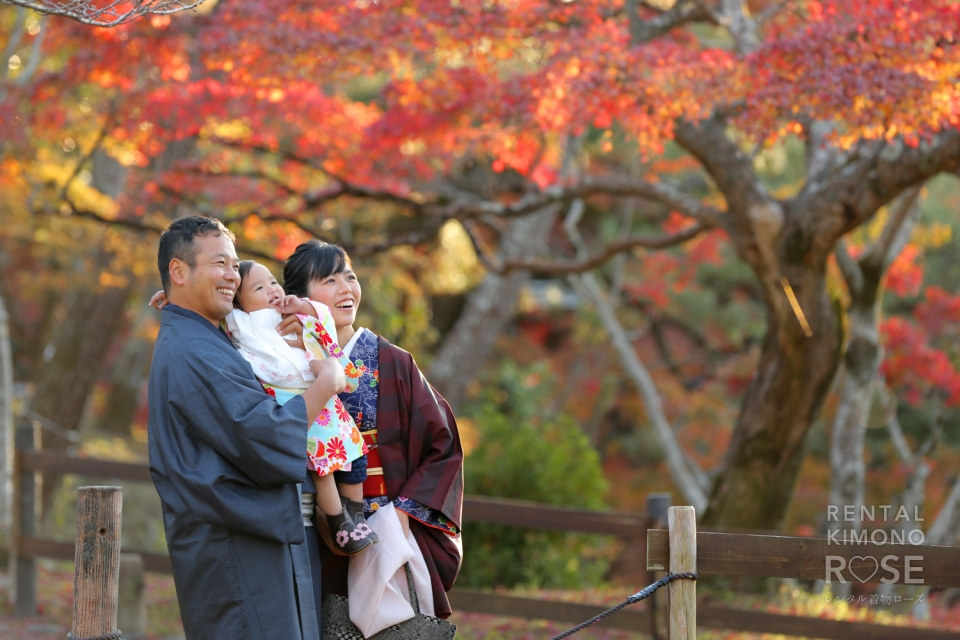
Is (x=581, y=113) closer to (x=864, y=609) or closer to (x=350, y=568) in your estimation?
(x=350, y=568)

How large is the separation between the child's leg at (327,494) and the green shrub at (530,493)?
4.71 meters

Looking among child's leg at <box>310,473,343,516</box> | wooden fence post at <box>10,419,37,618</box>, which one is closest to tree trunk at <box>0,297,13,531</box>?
wooden fence post at <box>10,419,37,618</box>

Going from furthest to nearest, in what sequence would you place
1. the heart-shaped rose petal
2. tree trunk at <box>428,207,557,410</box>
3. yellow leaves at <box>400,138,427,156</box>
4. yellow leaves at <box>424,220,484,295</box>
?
yellow leaves at <box>424,220,484,295</box>, tree trunk at <box>428,207,557,410</box>, yellow leaves at <box>400,138,427,156</box>, the heart-shaped rose petal

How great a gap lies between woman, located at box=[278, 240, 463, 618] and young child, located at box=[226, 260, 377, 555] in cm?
10

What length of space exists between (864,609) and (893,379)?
4209 mm

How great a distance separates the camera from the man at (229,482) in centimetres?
246

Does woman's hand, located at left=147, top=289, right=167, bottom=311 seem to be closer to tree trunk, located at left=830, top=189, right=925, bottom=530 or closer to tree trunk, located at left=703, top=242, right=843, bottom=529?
tree trunk, located at left=703, top=242, right=843, bottom=529

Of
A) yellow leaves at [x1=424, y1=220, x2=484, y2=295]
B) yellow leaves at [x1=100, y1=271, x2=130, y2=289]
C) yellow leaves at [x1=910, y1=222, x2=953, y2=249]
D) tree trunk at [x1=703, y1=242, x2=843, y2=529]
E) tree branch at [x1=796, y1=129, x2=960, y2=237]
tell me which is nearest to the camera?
tree branch at [x1=796, y1=129, x2=960, y2=237]

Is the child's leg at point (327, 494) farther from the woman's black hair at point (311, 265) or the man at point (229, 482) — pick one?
the woman's black hair at point (311, 265)

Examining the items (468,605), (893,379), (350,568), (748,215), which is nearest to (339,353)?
(350,568)

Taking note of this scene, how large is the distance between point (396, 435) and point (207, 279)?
2.47ft

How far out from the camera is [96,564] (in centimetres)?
267

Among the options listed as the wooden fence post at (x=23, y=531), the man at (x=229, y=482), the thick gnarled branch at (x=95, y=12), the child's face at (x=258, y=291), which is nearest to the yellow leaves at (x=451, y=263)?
the wooden fence post at (x=23, y=531)

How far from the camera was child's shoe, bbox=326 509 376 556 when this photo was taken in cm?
264
